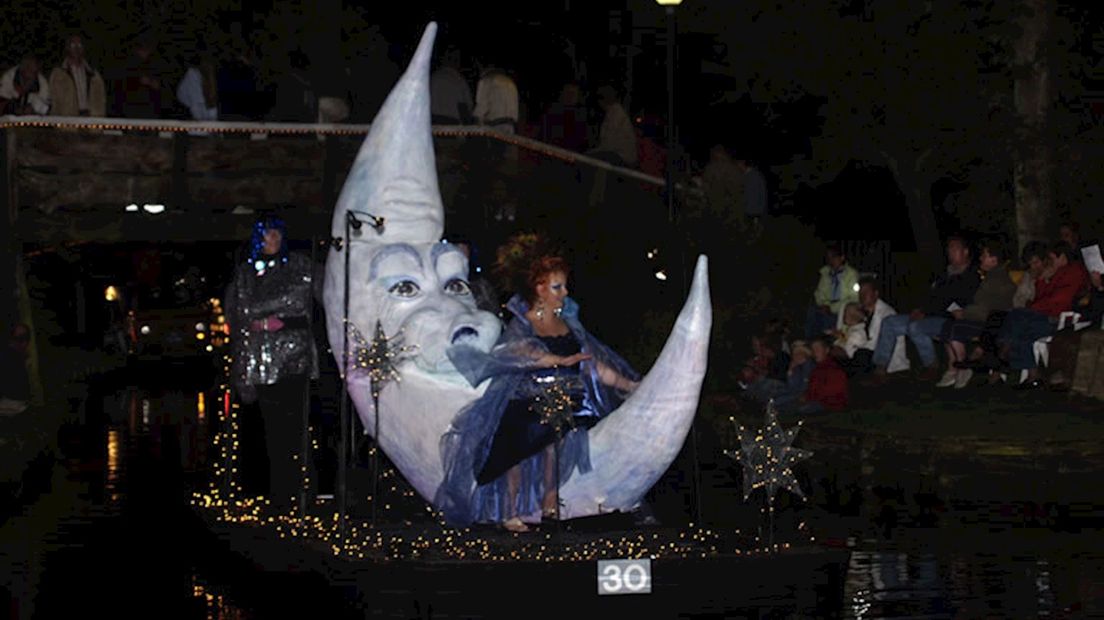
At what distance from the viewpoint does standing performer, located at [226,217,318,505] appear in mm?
16922

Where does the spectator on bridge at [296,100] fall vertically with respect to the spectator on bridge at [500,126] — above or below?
above

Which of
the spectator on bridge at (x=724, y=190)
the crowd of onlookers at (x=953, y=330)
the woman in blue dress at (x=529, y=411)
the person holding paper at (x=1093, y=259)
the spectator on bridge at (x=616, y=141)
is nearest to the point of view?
the woman in blue dress at (x=529, y=411)

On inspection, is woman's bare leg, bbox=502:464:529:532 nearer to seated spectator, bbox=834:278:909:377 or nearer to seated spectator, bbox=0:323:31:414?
seated spectator, bbox=834:278:909:377

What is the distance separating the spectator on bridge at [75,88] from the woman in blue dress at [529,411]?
44.8 ft

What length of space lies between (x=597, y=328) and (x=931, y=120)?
6.82 meters

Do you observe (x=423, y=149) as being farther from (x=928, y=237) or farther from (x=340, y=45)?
(x=340, y=45)

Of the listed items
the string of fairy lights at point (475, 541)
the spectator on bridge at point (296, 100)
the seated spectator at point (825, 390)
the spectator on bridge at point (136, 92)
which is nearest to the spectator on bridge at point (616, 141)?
the spectator on bridge at point (296, 100)

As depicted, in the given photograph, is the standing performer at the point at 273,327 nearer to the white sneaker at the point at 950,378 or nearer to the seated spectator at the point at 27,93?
the white sneaker at the point at 950,378

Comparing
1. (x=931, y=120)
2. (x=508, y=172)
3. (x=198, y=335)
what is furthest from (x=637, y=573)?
(x=198, y=335)

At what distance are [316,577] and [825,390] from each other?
34.9ft

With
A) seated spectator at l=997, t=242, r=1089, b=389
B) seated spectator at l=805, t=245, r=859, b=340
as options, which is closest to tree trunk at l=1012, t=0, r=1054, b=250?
seated spectator at l=805, t=245, r=859, b=340

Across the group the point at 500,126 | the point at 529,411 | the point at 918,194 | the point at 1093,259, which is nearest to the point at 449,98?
the point at 500,126

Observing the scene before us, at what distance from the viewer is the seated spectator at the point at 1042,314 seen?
2253cm

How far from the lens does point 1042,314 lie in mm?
22578
